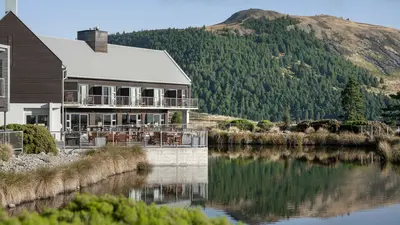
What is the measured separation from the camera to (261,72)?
12100cm

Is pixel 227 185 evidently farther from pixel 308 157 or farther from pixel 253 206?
pixel 308 157

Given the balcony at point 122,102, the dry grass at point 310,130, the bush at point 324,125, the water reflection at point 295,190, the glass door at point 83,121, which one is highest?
the balcony at point 122,102

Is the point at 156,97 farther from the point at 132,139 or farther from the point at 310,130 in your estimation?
the point at 132,139

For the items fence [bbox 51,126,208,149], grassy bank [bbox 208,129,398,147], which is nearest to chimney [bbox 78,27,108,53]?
grassy bank [bbox 208,129,398,147]

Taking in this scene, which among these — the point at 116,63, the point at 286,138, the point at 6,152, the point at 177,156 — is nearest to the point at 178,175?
the point at 177,156

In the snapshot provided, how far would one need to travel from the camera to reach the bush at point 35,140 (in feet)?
96.5

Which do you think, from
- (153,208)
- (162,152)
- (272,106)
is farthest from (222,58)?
(153,208)

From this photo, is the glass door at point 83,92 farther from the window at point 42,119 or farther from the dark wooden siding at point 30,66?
the window at point 42,119

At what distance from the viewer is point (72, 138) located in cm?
3494

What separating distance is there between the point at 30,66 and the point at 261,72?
82230 mm

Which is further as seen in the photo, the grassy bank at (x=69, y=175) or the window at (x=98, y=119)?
the window at (x=98, y=119)

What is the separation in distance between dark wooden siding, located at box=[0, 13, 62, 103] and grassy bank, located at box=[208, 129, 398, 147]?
18893 millimetres

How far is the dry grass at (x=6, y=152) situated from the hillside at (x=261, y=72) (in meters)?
80.9

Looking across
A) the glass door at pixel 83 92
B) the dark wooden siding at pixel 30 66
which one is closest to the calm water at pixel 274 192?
the dark wooden siding at pixel 30 66
